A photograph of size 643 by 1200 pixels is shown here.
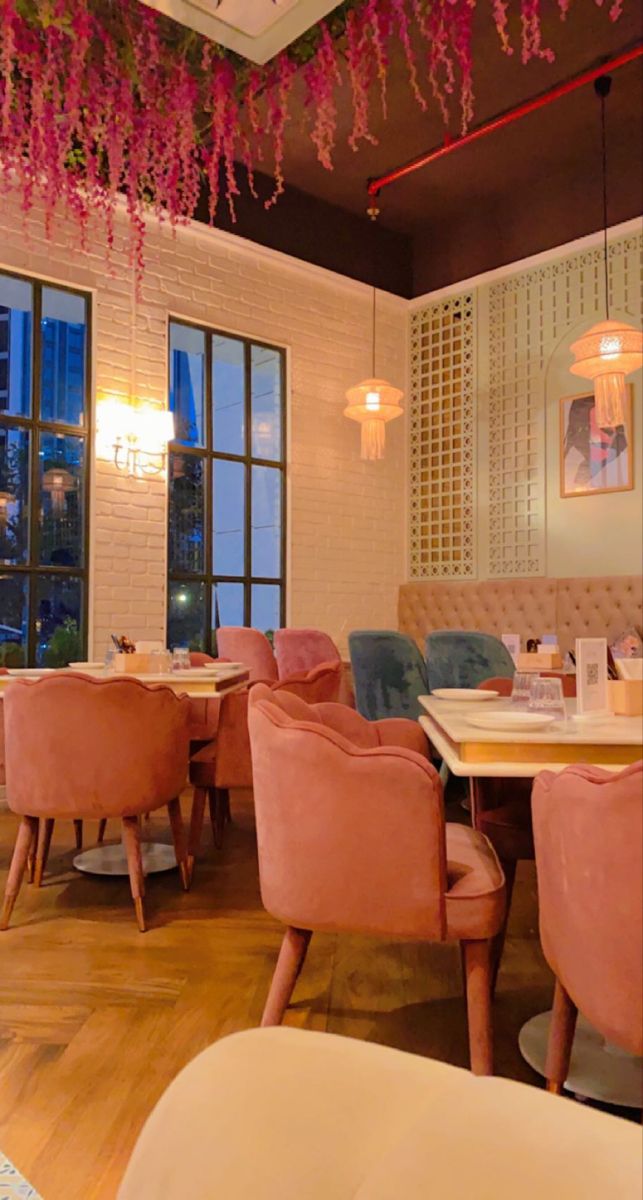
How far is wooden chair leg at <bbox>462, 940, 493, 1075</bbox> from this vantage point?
1.63m

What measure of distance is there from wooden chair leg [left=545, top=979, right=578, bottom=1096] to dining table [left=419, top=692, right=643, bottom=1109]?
9.1 inches

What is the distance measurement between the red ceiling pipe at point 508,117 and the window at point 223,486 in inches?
60.4

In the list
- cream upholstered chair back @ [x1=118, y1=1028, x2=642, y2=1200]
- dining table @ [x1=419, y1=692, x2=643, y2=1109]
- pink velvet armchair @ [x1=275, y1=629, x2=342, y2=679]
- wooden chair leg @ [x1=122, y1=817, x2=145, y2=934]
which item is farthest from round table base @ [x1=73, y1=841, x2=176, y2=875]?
cream upholstered chair back @ [x1=118, y1=1028, x2=642, y2=1200]

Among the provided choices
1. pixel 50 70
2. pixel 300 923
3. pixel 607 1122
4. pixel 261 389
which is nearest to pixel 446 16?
pixel 50 70

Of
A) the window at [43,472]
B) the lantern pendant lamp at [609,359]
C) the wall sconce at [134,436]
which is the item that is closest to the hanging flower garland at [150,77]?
the window at [43,472]

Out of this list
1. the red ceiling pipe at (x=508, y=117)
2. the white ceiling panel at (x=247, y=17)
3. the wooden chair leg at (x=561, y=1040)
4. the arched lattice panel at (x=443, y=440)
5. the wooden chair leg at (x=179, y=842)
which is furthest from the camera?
the arched lattice panel at (x=443, y=440)

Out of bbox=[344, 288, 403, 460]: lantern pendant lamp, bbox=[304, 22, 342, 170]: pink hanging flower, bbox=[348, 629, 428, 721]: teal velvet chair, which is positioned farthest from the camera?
bbox=[344, 288, 403, 460]: lantern pendant lamp

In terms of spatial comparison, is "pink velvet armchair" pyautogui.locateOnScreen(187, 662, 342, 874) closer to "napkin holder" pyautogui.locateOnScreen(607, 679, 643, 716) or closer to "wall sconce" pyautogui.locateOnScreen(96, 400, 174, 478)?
"napkin holder" pyautogui.locateOnScreen(607, 679, 643, 716)

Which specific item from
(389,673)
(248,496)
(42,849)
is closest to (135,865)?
(42,849)

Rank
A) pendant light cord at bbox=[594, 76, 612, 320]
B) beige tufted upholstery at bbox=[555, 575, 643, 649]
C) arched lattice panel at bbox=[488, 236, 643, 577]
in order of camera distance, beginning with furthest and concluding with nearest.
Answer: arched lattice panel at bbox=[488, 236, 643, 577] < beige tufted upholstery at bbox=[555, 575, 643, 649] < pendant light cord at bbox=[594, 76, 612, 320]

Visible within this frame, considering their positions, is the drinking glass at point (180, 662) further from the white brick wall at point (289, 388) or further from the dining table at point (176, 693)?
the white brick wall at point (289, 388)

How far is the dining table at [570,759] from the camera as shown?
66.2 inches

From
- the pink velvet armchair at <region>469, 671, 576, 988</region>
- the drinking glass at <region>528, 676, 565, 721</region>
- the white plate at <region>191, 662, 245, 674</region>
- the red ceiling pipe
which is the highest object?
the red ceiling pipe

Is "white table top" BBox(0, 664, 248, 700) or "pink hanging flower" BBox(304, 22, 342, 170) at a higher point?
"pink hanging flower" BBox(304, 22, 342, 170)
